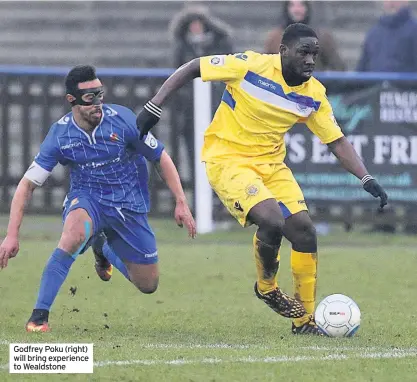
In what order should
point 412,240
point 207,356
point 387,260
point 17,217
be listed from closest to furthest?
1. point 207,356
2. point 17,217
3. point 387,260
4. point 412,240

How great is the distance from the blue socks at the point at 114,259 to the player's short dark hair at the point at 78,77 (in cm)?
123

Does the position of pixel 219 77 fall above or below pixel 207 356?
above

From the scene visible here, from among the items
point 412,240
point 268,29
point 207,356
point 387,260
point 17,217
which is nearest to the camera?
point 207,356

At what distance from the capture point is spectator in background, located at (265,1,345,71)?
13810 millimetres

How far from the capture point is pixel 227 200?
8.47 meters

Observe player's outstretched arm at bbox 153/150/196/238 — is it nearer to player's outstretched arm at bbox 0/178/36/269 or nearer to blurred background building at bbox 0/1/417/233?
player's outstretched arm at bbox 0/178/36/269

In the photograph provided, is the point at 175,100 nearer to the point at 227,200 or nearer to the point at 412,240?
the point at 412,240

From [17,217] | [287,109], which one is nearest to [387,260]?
[287,109]

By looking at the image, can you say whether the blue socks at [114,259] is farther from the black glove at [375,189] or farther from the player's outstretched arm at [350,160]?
the black glove at [375,189]

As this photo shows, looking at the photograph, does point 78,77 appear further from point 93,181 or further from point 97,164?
point 93,181

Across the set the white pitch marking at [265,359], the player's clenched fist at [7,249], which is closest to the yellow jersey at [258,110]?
the player's clenched fist at [7,249]

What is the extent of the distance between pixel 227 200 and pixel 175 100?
19.1 ft

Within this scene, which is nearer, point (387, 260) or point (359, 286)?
point (359, 286)

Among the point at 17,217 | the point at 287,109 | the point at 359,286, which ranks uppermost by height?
the point at 287,109
